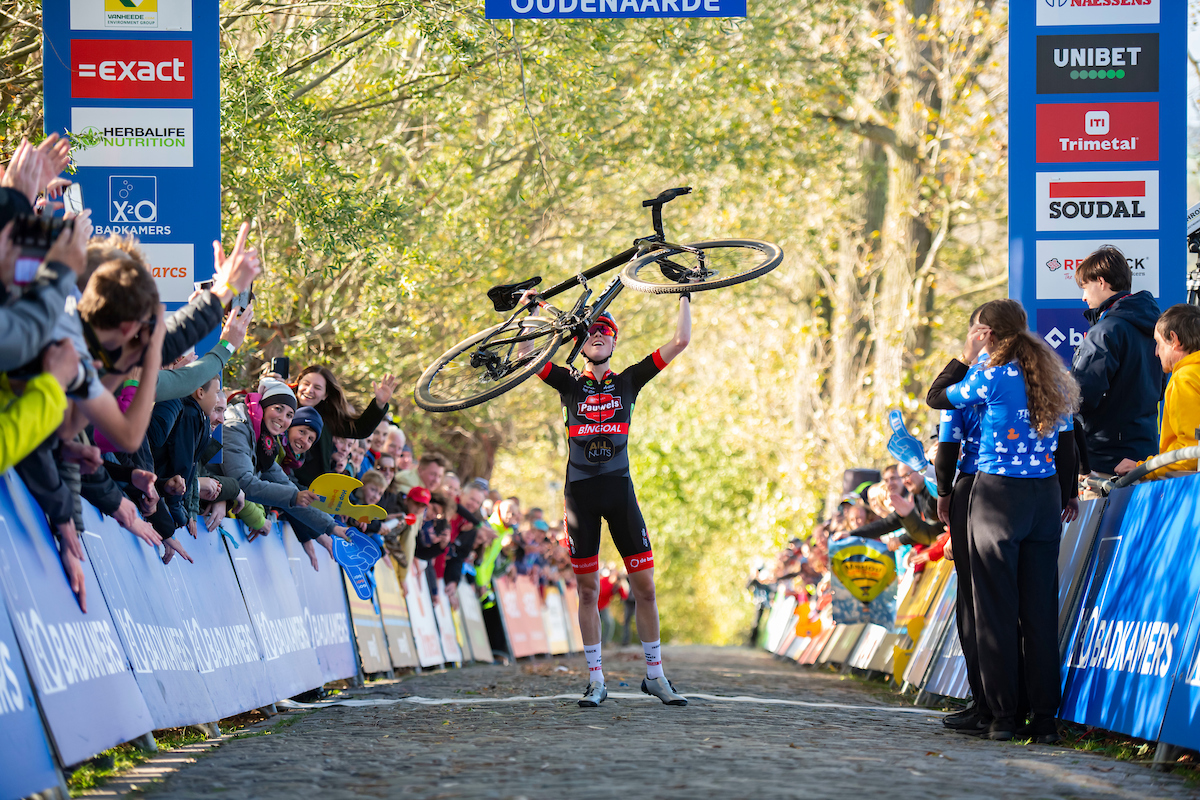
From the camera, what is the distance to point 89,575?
5.66 meters

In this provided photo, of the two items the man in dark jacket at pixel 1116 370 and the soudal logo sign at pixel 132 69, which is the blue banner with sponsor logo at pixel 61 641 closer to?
the soudal logo sign at pixel 132 69

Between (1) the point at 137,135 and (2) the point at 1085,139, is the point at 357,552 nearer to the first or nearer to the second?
(1) the point at 137,135

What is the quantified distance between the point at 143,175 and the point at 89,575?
415 cm

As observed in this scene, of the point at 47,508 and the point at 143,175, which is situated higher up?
the point at 143,175

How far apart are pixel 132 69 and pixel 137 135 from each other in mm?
462

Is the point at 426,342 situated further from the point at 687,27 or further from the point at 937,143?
the point at 937,143

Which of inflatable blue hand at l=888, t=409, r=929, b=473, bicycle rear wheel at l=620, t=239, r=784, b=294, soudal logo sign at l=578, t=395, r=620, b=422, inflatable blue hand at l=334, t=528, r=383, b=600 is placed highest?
bicycle rear wheel at l=620, t=239, r=784, b=294

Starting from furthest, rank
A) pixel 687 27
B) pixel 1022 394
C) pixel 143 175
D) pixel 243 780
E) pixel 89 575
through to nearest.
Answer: pixel 687 27
pixel 143 175
pixel 1022 394
pixel 89 575
pixel 243 780

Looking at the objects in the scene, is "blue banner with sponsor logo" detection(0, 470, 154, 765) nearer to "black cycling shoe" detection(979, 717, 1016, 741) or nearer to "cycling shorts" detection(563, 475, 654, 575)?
"cycling shorts" detection(563, 475, 654, 575)

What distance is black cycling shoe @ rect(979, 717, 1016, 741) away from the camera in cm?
677

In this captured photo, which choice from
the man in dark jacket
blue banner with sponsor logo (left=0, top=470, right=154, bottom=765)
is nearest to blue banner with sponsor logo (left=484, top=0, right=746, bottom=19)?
the man in dark jacket

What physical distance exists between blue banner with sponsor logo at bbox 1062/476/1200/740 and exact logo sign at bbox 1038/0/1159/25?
167 inches

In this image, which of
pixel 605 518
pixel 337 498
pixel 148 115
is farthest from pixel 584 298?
pixel 148 115

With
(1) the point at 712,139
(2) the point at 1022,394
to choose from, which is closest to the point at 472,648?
(1) the point at 712,139
